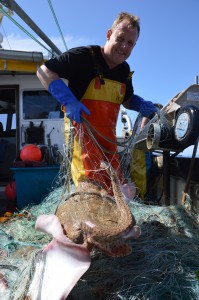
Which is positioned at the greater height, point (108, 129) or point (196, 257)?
point (108, 129)

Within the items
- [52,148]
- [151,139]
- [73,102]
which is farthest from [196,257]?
[52,148]

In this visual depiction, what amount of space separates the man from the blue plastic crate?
2620mm

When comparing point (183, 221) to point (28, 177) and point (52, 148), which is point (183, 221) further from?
point (52, 148)

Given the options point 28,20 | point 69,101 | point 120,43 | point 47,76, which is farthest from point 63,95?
point 28,20

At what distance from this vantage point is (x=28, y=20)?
17.4 feet

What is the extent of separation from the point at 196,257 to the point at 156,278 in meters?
Result: 0.45

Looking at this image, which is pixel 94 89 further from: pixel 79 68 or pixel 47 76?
pixel 47 76

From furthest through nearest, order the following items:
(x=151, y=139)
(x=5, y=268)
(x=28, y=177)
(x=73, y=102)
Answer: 1. (x=28, y=177)
2. (x=151, y=139)
3. (x=73, y=102)
4. (x=5, y=268)

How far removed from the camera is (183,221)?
3.39 metres

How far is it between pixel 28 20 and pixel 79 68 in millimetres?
2870

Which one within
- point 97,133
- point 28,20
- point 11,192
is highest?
point 28,20

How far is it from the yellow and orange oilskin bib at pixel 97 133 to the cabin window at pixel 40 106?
3.91 metres

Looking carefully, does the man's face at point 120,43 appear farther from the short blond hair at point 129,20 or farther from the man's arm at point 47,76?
the man's arm at point 47,76

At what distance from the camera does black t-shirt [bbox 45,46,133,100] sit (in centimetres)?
284
